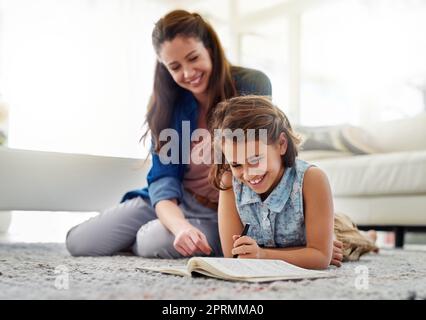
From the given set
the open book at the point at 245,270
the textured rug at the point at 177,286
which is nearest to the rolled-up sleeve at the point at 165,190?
the textured rug at the point at 177,286

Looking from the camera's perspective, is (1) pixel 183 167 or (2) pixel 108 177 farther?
(2) pixel 108 177

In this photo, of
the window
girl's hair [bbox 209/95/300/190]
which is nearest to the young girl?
girl's hair [bbox 209/95/300/190]

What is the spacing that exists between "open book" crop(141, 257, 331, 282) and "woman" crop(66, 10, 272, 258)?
1.34 feet

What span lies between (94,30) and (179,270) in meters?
3.18

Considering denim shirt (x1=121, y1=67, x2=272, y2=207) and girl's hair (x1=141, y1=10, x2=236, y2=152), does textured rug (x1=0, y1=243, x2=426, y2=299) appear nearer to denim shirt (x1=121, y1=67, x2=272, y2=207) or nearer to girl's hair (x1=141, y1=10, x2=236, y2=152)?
denim shirt (x1=121, y1=67, x2=272, y2=207)

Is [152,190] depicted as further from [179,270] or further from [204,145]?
[179,270]

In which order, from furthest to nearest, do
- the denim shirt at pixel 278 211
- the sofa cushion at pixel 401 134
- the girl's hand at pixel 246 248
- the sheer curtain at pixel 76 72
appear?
1. the sheer curtain at pixel 76 72
2. the sofa cushion at pixel 401 134
3. the denim shirt at pixel 278 211
4. the girl's hand at pixel 246 248

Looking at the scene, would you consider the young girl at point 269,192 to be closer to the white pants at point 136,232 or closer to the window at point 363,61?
the white pants at point 136,232

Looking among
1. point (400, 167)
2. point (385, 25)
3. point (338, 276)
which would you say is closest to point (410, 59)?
point (385, 25)

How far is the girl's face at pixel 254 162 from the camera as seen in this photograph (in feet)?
3.22

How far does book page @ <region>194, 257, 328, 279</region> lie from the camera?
80 centimetres

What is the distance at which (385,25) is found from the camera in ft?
11.9

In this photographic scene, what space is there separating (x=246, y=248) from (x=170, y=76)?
69cm

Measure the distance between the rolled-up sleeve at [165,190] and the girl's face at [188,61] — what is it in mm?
260
